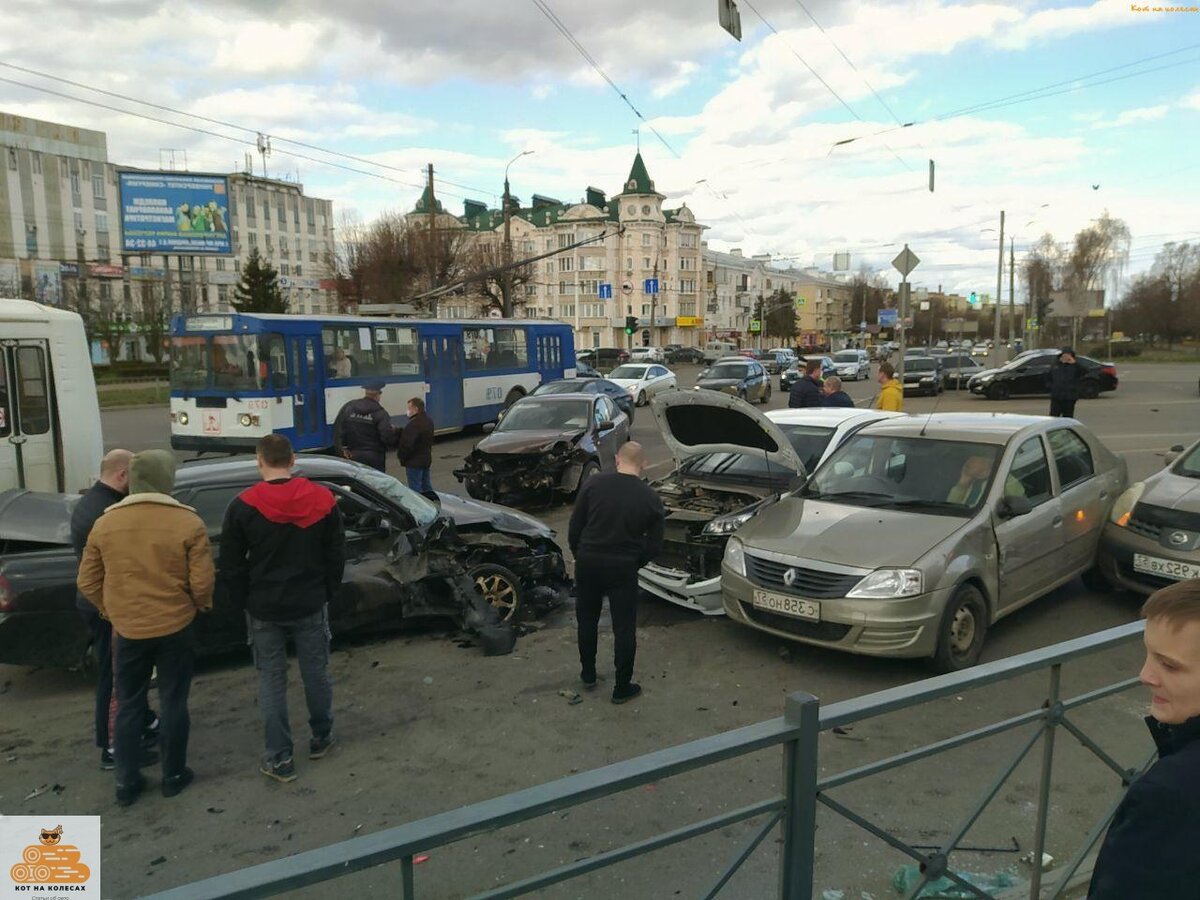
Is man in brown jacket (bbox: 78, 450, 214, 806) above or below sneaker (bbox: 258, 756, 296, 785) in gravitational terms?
above

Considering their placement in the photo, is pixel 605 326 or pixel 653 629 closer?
pixel 653 629

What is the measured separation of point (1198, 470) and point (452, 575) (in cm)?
631

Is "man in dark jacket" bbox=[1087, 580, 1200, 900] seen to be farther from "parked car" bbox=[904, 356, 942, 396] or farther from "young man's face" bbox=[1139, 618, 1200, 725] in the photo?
"parked car" bbox=[904, 356, 942, 396]

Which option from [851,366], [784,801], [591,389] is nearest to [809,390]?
[591,389]

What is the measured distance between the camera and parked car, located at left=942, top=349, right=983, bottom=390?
106 ft

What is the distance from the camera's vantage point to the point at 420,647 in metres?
6.15

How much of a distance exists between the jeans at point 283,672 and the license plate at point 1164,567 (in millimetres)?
6060

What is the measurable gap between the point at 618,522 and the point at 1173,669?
3.64m

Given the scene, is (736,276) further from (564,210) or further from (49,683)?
(49,683)

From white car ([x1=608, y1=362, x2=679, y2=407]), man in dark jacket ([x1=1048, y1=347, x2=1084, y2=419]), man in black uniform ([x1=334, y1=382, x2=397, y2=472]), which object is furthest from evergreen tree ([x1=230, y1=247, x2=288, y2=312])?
man in dark jacket ([x1=1048, y1=347, x2=1084, y2=419])

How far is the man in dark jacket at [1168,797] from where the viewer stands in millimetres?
1408

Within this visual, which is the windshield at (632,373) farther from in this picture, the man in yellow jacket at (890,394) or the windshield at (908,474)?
the windshield at (908,474)

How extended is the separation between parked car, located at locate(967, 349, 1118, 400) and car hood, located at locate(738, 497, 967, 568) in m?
25.6

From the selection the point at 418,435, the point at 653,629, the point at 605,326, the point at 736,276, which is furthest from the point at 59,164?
the point at 653,629
